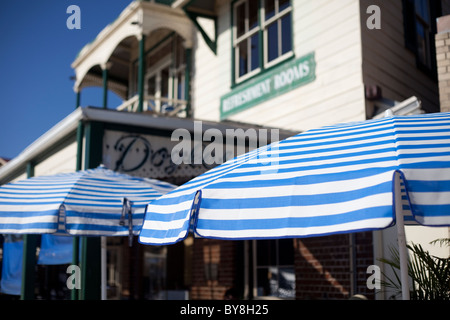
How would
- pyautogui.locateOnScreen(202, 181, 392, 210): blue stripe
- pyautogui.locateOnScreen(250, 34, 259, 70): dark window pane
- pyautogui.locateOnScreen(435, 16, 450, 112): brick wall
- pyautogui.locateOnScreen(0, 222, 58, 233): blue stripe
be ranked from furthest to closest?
1. pyautogui.locateOnScreen(250, 34, 259, 70): dark window pane
2. pyautogui.locateOnScreen(435, 16, 450, 112): brick wall
3. pyautogui.locateOnScreen(0, 222, 58, 233): blue stripe
4. pyautogui.locateOnScreen(202, 181, 392, 210): blue stripe

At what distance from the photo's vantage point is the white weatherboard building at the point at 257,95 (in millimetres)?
7332

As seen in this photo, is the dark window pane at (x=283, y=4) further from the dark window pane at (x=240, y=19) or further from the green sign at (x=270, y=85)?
the green sign at (x=270, y=85)

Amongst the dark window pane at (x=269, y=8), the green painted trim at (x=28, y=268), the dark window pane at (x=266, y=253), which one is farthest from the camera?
the dark window pane at (x=269, y=8)

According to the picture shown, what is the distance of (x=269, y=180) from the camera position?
304cm

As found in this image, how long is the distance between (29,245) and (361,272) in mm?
5707

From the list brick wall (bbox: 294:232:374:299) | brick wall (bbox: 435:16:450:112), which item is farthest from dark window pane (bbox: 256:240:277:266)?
brick wall (bbox: 435:16:450:112)

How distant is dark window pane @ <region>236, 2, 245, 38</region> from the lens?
10.8 meters

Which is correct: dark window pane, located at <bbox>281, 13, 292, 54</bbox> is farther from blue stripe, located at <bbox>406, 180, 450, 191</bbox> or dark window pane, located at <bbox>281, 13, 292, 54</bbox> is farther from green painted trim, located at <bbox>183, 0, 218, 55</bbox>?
blue stripe, located at <bbox>406, 180, 450, 191</bbox>

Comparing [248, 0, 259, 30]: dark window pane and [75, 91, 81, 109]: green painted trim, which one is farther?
[75, 91, 81, 109]: green painted trim

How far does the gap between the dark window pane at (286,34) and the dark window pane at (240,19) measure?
129 cm

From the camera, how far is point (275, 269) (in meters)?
9.11

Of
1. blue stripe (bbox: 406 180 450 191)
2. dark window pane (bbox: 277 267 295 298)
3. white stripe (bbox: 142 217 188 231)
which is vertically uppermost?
blue stripe (bbox: 406 180 450 191)

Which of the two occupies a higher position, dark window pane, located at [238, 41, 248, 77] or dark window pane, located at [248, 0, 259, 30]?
dark window pane, located at [248, 0, 259, 30]

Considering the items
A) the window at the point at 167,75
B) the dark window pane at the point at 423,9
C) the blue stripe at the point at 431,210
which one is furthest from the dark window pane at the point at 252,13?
the blue stripe at the point at 431,210
